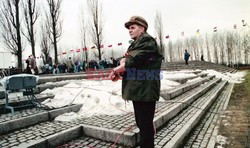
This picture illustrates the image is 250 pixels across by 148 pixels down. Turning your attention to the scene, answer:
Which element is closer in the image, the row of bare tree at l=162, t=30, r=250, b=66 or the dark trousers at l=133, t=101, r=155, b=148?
the dark trousers at l=133, t=101, r=155, b=148

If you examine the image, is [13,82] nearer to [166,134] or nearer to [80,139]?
[80,139]

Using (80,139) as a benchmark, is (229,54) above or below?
above

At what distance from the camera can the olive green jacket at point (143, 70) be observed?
218cm

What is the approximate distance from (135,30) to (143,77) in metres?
0.62

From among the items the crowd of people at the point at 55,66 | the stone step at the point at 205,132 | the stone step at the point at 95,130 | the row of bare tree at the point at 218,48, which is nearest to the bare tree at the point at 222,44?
the row of bare tree at the point at 218,48

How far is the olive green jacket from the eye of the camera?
218 centimetres

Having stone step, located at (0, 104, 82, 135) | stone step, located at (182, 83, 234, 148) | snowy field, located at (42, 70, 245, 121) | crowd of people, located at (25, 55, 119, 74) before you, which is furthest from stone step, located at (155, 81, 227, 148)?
crowd of people, located at (25, 55, 119, 74)

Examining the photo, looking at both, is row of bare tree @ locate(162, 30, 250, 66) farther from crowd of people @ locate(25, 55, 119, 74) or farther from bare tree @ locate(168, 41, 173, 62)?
crowd of people @ locate(25, 55, 119, 74)

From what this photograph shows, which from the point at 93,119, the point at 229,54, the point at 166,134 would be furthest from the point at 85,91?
the point at 229,54

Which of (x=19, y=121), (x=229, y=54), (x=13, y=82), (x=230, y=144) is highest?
(x=229, y=54)

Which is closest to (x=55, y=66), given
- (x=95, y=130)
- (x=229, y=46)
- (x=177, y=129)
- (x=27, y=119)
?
(x=27, y=119)

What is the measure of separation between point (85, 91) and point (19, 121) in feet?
7.86

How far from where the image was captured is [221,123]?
200 inches

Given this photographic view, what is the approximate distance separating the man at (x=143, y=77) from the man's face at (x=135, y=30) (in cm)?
4
